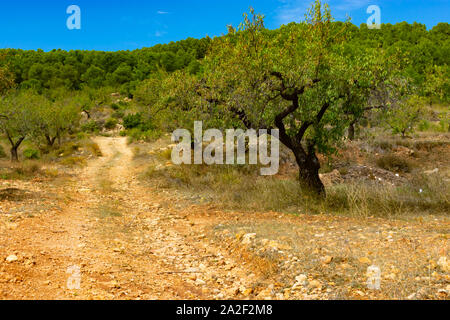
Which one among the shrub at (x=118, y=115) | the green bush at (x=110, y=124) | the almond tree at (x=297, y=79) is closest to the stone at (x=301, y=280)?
the almond tree at (x=297, y=79)

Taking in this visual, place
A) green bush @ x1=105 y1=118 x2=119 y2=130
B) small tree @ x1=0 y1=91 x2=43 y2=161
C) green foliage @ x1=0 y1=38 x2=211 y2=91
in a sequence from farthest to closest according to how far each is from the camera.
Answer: green foliage @ x1=0 y1=38 x2=211 y2=91, green bush @ x1=105 y1=118 x2=119 y2=130, small tree @ x1=0 y1=91 x2=43 y2=161

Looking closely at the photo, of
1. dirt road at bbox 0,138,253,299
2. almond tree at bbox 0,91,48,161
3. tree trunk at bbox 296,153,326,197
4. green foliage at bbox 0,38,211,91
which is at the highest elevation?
green foliage at bbox 0,38,211,91

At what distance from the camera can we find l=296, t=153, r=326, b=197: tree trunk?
11703mm

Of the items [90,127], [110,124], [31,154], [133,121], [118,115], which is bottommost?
[31,154]

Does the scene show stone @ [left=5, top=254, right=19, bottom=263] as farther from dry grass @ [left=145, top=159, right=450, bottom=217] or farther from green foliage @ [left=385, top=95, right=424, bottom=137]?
green foliage @ [left=385, top=95, right=424, bottom=137]

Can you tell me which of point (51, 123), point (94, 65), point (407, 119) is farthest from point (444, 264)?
point (94, 65)

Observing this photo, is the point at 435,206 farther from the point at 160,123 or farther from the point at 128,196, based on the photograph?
the point at 160,123

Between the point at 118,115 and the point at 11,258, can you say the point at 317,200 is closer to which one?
the point at 11,258

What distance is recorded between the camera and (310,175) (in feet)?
38.9

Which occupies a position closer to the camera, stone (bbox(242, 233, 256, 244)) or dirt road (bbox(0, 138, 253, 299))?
dirt road (bbox(0, 138, 253, 299))

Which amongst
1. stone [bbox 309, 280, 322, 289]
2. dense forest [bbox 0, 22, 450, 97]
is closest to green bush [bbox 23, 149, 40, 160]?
stone [bbox 309, 280, 322, 289]

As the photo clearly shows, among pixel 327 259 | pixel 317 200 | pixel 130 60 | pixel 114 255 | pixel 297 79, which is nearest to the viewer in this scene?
pixel 327 259

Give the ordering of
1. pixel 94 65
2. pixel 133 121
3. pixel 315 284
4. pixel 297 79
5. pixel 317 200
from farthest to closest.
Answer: pixel 94 65 → pixel 133 121 → pixel 317 200 → pixel 297 79 → pixel 315 284

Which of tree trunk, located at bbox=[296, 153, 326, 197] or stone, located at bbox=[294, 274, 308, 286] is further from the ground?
tree trunk, located at bbox=[296, 153, 326, 197]
